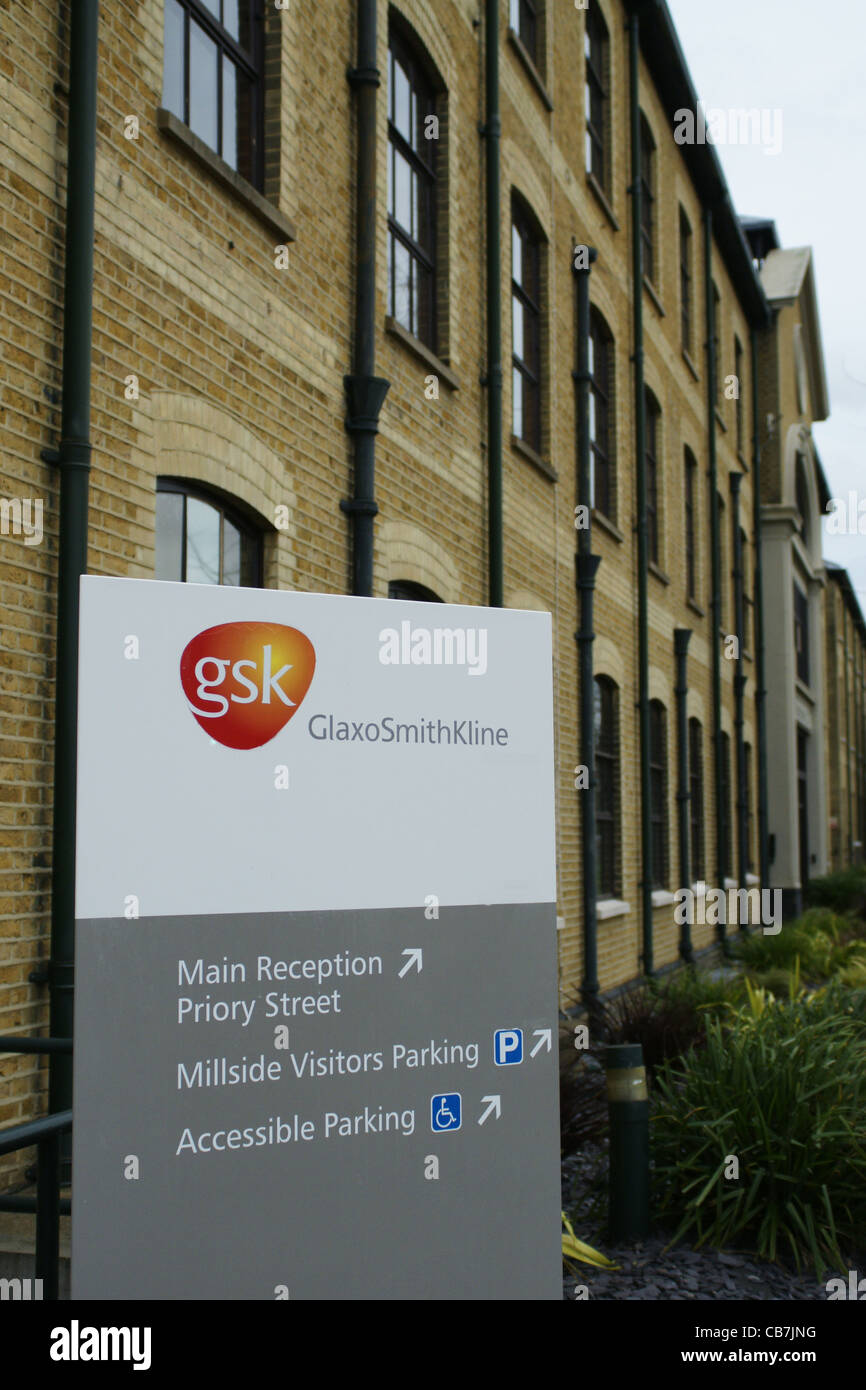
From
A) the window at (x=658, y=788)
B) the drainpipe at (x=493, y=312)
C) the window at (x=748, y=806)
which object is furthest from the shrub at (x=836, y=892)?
the drainpipe at (x=493, y=312)

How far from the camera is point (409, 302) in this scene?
9.75 meters

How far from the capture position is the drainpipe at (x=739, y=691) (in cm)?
2317

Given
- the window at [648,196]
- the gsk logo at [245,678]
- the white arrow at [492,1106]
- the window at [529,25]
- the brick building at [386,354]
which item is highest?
the window at [648,196]

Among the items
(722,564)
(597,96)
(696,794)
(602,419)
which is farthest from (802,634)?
(597,96)

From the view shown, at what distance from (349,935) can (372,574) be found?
16.6ft

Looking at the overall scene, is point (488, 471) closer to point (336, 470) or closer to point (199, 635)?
point (336, 470)

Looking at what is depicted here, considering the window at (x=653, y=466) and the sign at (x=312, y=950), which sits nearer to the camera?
the sign at (x=312, y=950)

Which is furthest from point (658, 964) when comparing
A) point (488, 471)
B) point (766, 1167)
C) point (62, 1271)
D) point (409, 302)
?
point (62, 1271)

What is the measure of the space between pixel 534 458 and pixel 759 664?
50.9 feet

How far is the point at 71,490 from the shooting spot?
537 cm

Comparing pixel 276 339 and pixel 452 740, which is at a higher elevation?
pixel 276 339

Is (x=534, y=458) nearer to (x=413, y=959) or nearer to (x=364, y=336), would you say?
(x=364, y=336)

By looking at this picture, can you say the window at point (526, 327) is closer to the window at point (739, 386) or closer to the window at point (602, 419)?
the window at point (602, 419)

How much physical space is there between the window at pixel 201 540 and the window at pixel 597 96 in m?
9.78
